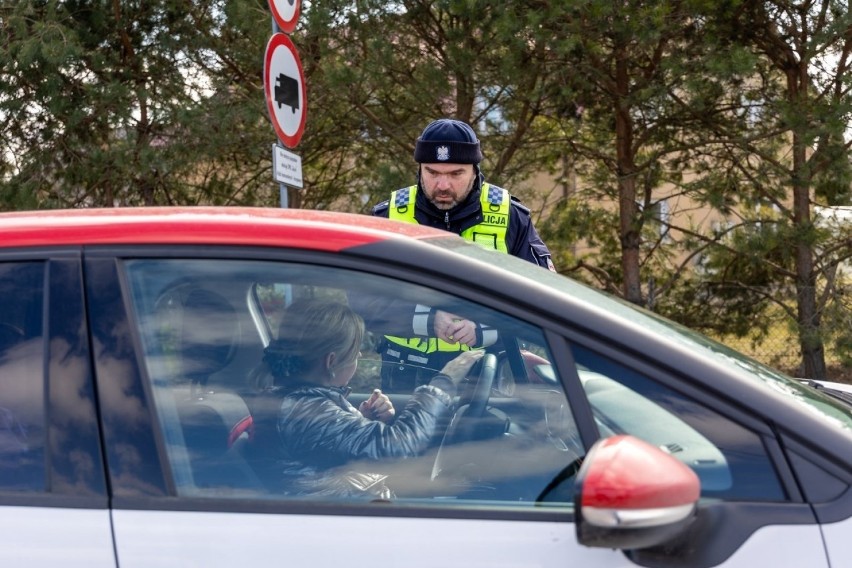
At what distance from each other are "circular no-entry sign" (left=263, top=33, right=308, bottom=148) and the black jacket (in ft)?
5.69

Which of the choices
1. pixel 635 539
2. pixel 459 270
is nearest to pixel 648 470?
pixel 635 539

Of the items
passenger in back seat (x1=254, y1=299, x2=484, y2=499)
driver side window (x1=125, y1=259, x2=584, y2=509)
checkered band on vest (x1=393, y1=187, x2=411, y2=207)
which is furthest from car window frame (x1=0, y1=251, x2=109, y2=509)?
checkered band on vest (x1=393, y1=187, x2=411, y2=207)

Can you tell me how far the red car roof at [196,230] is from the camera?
6.81 feet

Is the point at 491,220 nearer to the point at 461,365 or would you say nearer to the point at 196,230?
the point at 461,365

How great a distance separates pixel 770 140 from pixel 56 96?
19.4ft

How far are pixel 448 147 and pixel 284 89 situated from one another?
2102 mm

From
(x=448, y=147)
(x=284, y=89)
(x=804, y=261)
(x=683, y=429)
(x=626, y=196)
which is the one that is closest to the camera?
(x=683, y=429)

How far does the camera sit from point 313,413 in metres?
2.24

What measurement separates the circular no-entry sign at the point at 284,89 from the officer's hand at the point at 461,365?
3.80m

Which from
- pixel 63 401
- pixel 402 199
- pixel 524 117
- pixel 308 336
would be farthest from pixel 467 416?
pixel 524 117

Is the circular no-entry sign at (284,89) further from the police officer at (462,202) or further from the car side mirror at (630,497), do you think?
the car side mirror at (630,497)

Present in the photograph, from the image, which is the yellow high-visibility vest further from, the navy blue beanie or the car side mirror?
the car side mirror

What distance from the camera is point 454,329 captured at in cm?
213

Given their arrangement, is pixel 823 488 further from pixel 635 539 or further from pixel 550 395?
pixel 550 395
